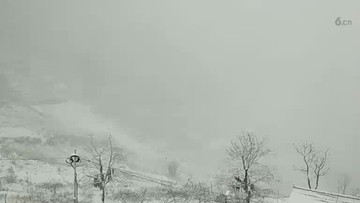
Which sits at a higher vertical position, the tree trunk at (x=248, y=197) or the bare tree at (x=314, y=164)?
the bare tree at (x=314, y=164)

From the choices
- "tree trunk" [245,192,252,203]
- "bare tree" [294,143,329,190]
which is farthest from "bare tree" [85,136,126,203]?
"bare tree" [294,143,329,190]

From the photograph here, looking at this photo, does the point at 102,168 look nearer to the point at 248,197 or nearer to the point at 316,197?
the point at 248,197

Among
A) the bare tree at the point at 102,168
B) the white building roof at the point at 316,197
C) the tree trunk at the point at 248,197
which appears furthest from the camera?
the bare tree at the point at 102,168

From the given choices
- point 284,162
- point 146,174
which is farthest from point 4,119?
point 284,162

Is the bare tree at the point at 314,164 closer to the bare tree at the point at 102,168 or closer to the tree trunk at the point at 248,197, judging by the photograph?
the tree trunk at the point at 248,197

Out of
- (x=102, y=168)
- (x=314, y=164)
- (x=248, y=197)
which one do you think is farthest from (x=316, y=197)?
(x=314, y=164)

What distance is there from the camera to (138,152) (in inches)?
3095

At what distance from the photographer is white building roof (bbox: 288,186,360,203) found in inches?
990

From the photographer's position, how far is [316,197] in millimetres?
26547

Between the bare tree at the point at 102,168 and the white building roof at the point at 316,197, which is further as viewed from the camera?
the bare tree at the point at 102,168

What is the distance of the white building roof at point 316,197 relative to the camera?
2516 centimetres

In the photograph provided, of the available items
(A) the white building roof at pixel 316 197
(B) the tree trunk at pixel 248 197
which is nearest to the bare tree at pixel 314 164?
(B) the tree trunk at pixel 248 197

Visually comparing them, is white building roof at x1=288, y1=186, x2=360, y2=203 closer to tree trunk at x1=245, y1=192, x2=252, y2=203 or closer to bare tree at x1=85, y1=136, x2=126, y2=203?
tree trunk at x1=245, y1=192, x2=252, y2=203

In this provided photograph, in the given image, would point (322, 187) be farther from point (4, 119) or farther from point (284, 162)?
point (4, 119)
